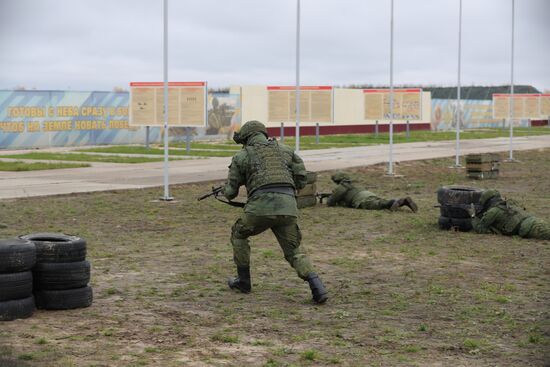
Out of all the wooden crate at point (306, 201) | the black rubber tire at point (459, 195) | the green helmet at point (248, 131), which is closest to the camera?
the green helmet at point (248, 131)

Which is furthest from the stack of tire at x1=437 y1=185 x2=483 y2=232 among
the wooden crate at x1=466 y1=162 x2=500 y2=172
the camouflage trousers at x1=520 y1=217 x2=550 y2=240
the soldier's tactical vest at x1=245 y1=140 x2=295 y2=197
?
the wooden crate at x1=466 y1=162 x2=500 y2=172

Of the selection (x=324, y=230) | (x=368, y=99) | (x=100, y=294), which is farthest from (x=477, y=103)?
(x=100, y=294)

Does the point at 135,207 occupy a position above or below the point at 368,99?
below

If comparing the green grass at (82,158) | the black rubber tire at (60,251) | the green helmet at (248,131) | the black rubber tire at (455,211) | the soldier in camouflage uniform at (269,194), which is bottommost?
the black rubber tire at (455,211)

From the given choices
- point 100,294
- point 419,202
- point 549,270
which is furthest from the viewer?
point 419,202

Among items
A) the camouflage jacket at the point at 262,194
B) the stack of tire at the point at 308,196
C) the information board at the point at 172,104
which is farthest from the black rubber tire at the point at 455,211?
the information board at the point at 172,104

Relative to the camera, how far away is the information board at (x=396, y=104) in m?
39.4

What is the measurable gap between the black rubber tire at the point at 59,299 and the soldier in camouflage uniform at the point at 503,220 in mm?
8012

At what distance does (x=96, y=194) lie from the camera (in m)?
21.6

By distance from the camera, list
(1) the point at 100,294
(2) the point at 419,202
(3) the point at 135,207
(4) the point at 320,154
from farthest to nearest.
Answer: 1. (4) the point at 320,154
2. (2) the point at 419,202
3. (3) the point at 135,207
4. (1) the point at 100,294

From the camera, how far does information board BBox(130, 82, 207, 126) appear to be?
2536 cm

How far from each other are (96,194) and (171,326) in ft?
43.9

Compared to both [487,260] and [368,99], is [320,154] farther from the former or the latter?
[487,260]

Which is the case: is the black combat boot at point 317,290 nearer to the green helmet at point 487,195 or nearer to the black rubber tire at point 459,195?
the green helmet at point 487,195
